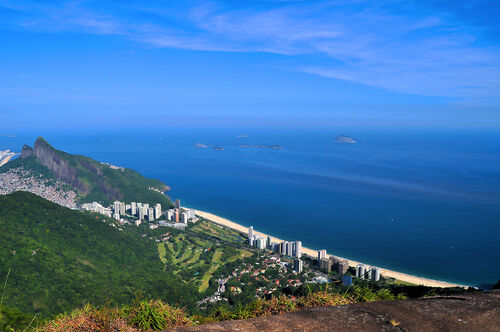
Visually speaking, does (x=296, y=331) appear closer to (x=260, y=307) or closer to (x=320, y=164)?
(x=260, y=307)

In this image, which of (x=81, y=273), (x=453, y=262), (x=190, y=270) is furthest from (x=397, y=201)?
(x=81, y=273)

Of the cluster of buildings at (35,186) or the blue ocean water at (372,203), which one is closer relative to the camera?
the blue ocean water at (372,203)

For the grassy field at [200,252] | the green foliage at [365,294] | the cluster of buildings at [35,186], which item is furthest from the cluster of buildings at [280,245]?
the cluster of buildings at [35,186]

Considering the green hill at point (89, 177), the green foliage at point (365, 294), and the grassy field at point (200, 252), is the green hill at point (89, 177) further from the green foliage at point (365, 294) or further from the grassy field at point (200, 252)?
the green foliage at point (365, 294)

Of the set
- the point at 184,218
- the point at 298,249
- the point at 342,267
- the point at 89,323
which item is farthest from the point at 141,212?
the point at 89,323

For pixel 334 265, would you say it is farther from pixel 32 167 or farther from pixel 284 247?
pixel 32 167

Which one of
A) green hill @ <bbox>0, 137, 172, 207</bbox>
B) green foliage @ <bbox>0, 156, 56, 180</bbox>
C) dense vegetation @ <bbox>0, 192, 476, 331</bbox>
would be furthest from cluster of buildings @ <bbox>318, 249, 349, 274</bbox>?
green foliage @ <bbox>0, 156, 56, 180</bbox>
